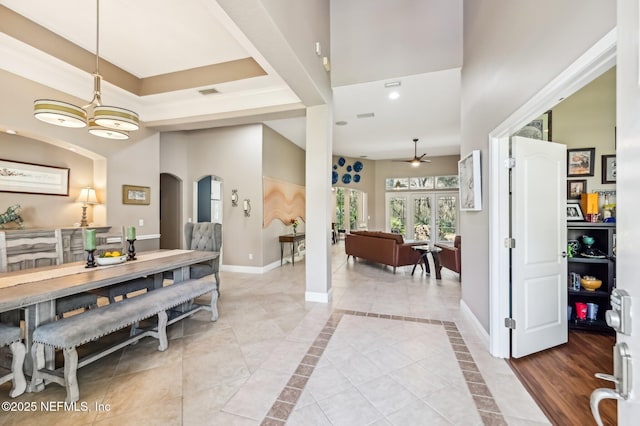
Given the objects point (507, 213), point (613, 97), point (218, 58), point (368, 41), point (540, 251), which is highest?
point (368, 41)

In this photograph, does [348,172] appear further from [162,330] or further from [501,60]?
[162,330]

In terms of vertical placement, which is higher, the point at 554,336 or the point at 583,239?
the point at 583,239

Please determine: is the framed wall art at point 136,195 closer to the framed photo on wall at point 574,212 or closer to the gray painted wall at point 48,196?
the gray painted wall at point 48,196

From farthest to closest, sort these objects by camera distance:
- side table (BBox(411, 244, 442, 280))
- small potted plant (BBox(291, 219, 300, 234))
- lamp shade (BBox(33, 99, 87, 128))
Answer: small potted plant (BBox(291, 219, 300, 234))
side table (BBox(411, 244, 442, 280))
lamp shade (BBox(33, 99, 87, 128))

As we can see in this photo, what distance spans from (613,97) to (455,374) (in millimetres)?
3581

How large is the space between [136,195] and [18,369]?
133 inches

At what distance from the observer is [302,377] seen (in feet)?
7.18

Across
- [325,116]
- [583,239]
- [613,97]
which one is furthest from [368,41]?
[583,239]

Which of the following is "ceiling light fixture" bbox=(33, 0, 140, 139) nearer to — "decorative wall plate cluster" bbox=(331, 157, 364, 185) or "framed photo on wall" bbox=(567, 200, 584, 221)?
"framed photo on wall" bbox=(567, 200, 584, 221)

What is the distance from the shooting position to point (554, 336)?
2.63 meters

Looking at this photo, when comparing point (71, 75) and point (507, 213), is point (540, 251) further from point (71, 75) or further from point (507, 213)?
point (71, 75)

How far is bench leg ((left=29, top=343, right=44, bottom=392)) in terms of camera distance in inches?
78.4

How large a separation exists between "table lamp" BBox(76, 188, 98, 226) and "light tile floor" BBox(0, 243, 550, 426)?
2.51 meters

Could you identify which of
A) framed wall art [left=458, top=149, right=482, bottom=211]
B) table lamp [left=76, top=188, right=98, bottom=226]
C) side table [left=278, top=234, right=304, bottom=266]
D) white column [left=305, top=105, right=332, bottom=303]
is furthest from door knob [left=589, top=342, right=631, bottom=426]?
side table [left=278, top=234, right=304, bottom=266]
